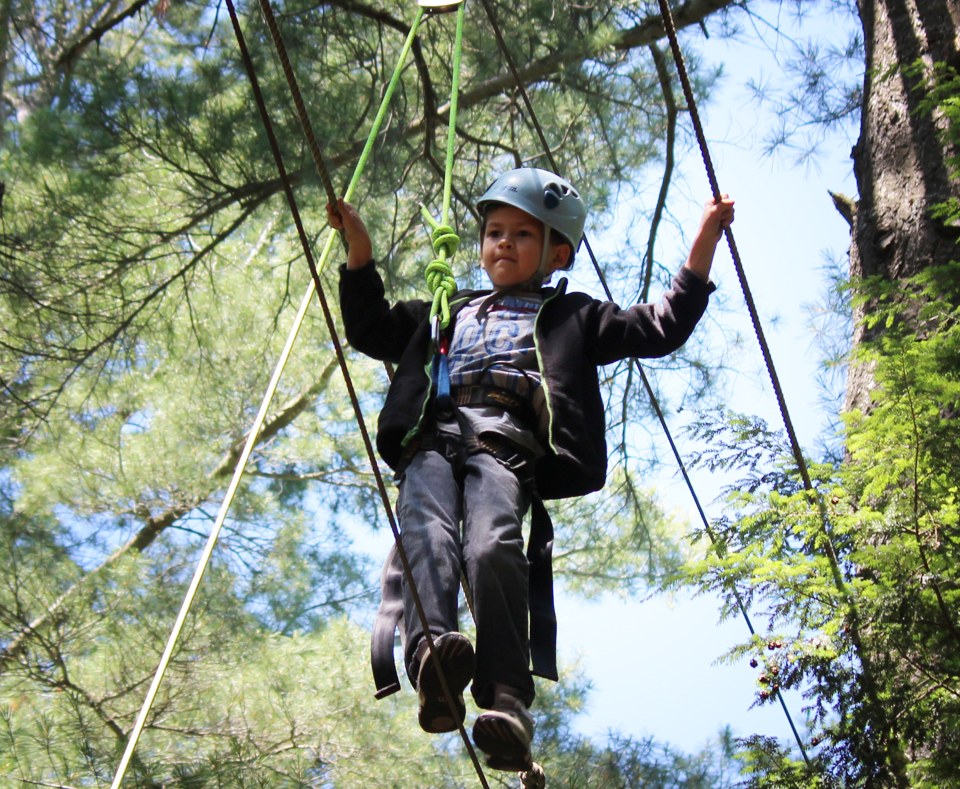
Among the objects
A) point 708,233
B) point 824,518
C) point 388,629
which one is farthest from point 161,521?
point 708,233

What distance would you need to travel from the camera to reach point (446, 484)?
202cm

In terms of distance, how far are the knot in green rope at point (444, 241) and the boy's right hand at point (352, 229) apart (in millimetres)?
171

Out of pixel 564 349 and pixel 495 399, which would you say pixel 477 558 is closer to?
pixel 495 399

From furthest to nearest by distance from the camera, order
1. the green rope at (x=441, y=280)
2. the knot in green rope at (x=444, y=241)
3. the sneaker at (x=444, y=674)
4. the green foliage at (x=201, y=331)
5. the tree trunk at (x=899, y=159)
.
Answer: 1. the green foliage at (x=201, y=331)
2. the tree trunk at (x=899, y=159)
3. the knot in green rope at (x=444, y=241)
4. the green rope at (x=441, y=280)
5. the sneaker at (x=444, y=674)

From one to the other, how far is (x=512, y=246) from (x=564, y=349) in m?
0.31

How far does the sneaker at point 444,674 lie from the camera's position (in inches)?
68.9

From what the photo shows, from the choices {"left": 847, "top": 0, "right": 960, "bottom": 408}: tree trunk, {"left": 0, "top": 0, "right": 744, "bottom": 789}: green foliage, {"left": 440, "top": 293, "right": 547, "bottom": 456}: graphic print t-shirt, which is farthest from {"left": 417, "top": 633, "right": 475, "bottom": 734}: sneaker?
{"left": 0, "top": 0, "right": 744, "bottom": 789}: green foliage

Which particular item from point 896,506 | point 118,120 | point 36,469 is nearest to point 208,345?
point 36,469

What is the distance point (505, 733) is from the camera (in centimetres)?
176

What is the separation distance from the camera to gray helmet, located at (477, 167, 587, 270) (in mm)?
2338

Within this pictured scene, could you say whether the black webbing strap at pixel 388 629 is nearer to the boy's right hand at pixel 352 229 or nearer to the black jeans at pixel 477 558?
the black jeans at pixel 477 558

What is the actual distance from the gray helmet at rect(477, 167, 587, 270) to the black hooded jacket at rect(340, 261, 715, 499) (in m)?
0.15

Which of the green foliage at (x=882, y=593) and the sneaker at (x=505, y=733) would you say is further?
the green foliage at (x=882, y=593)

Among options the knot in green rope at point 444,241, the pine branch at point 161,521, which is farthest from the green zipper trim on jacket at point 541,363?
the pine branch at point 161,521
